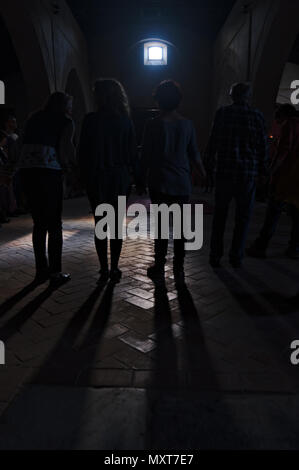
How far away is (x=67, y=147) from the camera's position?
2.69 meters

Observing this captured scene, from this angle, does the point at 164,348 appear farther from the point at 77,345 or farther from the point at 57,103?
the point at 57,103

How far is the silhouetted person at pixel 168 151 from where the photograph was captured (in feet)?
8.96

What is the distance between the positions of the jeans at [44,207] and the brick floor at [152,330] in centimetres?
26

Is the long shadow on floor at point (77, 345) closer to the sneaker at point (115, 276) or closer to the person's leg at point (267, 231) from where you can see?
the sneaker at point (115, 276)

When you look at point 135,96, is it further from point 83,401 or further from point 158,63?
point 83,401

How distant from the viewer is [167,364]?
1.64 meters

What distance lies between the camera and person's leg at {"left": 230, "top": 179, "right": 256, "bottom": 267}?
3.14 metres

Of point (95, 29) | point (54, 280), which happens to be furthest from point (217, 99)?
point (54, 280)

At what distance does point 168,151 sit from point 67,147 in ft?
2.66

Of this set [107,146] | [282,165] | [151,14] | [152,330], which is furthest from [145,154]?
[151,14]

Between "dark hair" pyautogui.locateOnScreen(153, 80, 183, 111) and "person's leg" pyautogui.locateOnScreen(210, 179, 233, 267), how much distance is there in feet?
2.79

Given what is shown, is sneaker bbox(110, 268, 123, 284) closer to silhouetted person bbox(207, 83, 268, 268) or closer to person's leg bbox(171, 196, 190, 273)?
person's leg bbox(171, 196, 190, 273)

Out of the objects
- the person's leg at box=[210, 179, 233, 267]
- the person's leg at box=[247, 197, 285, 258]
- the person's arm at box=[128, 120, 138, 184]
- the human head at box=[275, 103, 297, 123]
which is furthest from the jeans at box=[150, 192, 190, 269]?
the human head at box=[275, 103, 297, 123]

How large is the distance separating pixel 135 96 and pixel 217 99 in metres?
3.41
